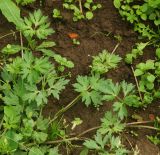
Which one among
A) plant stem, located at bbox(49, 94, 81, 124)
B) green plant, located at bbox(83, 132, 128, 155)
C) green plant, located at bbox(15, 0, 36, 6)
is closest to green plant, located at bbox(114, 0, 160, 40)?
green plant, located at bbox(15, 0, 36, 6)

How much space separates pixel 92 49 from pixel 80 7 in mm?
433

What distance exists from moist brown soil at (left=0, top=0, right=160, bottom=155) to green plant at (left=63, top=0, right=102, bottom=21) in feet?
0.15

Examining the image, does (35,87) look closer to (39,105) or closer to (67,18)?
(39,105)

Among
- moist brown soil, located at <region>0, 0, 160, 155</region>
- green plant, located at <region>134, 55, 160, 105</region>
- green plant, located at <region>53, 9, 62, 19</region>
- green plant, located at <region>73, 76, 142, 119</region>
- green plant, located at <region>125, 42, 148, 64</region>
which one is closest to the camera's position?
green plant, located at <region>73, 76, 142, 119</region>

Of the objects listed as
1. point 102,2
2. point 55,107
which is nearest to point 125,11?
point 102,2

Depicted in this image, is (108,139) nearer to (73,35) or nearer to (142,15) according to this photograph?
(73,35)

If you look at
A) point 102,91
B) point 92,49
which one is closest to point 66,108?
point 102,91

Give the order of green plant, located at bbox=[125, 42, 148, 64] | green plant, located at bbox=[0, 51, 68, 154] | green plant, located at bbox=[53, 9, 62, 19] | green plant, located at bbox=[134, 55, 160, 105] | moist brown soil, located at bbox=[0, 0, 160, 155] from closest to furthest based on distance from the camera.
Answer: green plant, located at bbox=[0, 51, 68, 154]
moist brown soil, located at bbox=[0, 0, 160, 155]
green plant, located at bbox=[134, 55, 160, 105]
green plant, located at bbox=[125, 42, 148, 64]
green plant, located at bbox=[53, 9, 62, 19]

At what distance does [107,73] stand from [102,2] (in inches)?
29.0

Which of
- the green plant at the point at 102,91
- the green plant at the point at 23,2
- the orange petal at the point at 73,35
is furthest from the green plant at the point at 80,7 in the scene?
the green plant at the point at 102,91

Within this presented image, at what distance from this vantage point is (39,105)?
3172 mm

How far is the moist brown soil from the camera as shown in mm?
3367

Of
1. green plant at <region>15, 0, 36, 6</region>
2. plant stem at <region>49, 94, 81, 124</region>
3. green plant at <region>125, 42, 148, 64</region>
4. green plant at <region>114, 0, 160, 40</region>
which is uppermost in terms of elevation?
green plant at <region>15, 0, 36, 6</region>

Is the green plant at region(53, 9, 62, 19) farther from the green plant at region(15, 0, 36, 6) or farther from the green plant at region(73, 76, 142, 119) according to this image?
the green plant at region(73, 76, 142, 119)
